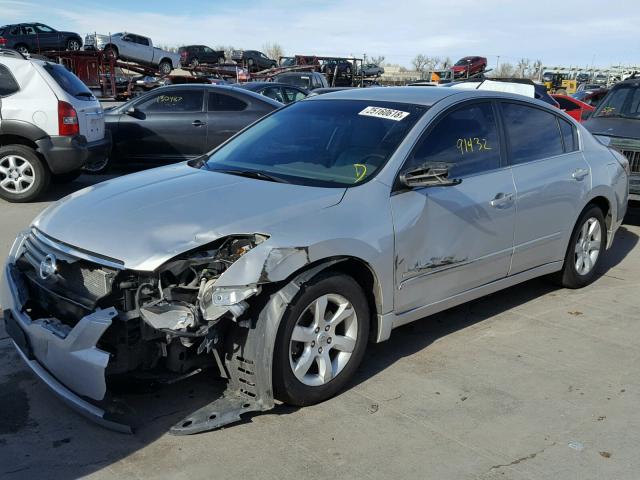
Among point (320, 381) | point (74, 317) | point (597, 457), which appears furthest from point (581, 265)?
point (74, 317)

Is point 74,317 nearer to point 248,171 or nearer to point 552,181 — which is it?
point 248,171

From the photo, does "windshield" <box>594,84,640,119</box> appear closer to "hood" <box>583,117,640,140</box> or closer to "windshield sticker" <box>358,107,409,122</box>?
"hood" <box>583,117,640,140</box>

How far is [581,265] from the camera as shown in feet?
18.7

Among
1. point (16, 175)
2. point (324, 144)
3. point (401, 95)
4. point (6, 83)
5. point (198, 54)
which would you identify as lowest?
point (16, 175)

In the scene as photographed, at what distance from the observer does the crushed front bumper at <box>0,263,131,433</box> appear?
2.98 m

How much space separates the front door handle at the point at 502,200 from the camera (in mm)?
4469

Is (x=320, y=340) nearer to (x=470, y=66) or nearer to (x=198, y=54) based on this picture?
(x=470, y=66)

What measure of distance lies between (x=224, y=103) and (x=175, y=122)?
34.0 inches

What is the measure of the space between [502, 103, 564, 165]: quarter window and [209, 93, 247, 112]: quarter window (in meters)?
6.17

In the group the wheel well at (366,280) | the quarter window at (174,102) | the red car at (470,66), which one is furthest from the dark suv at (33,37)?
the wheel well at (366,280)

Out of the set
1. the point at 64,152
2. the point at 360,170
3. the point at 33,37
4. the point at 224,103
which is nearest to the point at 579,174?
the point at 360,170

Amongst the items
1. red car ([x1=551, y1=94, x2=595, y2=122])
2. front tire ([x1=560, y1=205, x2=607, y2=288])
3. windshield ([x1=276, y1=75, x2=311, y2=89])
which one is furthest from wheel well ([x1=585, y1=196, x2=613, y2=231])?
windshield ([x1=276, y1=75, x2=311, y2=89])

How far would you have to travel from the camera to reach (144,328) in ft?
10.2

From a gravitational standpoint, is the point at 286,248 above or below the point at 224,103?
below
